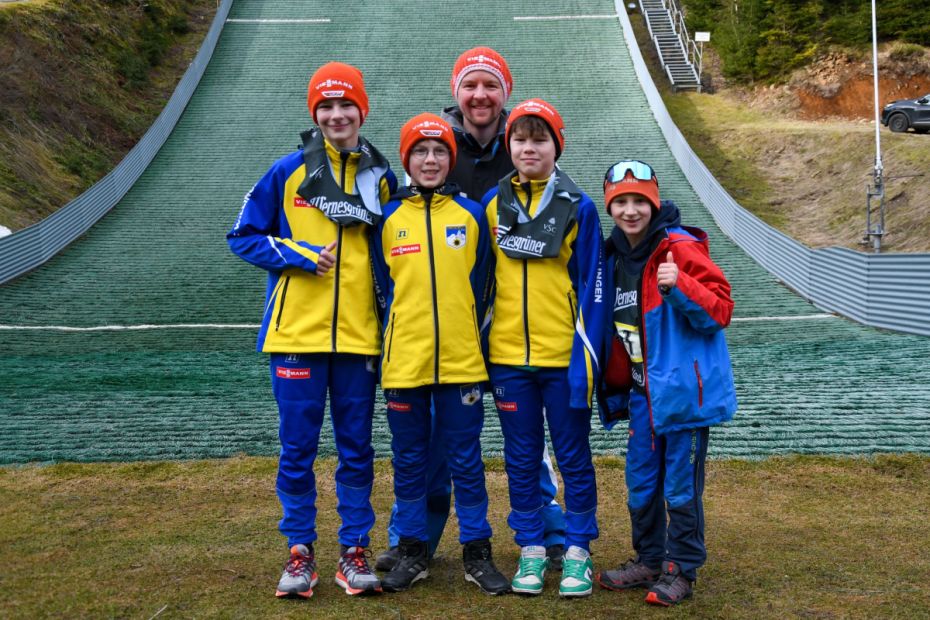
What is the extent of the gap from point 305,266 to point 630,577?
60.7 inches

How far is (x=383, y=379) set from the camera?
3.41 meters

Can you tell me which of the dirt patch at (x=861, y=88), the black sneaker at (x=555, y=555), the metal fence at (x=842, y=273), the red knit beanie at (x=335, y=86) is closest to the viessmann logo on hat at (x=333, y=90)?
the red knit beanie at (x=335, y=86)

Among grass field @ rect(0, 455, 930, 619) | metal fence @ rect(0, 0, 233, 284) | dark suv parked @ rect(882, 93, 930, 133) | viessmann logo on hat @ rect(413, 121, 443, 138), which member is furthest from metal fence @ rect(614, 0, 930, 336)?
metal fence @ rect(0, 0, 233, 284)

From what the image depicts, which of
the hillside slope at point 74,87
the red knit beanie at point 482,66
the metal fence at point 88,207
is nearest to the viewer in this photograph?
the red knit beanie at point 482,66

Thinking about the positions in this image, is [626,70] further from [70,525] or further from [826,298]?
[70,525]

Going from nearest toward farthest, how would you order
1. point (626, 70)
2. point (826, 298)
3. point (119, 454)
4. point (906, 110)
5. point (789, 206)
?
point (119, 454)
point (826, 298)
point (789, 206)
point (906, 110)
point (626, 70)

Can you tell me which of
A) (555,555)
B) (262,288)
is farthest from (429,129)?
(262,288)

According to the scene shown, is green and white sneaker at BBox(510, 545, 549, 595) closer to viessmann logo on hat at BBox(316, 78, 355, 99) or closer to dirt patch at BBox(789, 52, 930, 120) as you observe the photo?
viessmann logo on hat at BBox(316, 78, 355, 99)

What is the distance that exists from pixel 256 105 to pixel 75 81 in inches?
129

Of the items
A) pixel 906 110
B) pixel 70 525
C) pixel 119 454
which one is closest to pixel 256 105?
pixel 906 110

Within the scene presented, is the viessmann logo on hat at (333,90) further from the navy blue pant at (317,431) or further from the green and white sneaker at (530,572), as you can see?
the green and white sneaker at (530,572)

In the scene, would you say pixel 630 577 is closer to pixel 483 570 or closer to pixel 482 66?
pixel 483 570

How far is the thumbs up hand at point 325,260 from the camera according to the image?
11.0ft

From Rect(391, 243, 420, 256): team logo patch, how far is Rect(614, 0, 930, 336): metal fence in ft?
22.1
